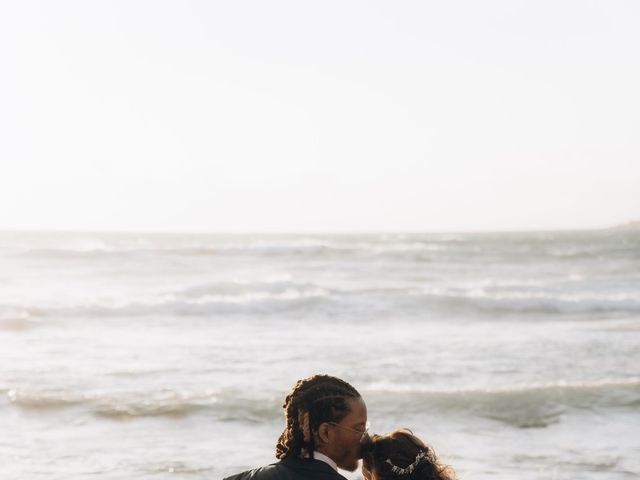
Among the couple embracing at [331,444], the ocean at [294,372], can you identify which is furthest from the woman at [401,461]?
the ocean at [294,372]

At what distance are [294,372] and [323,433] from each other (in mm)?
8486

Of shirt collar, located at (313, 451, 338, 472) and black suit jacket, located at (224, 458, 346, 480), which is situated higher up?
shirt collar, located at (313, 451, 338, 472)

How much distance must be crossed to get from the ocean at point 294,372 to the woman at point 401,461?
373 centimetres

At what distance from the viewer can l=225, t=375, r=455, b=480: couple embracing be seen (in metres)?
3.18

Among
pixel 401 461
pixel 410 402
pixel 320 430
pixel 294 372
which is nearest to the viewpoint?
pixel 320 430

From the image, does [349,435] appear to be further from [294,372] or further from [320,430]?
[294,372]

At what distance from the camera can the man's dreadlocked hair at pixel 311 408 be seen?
10.4ft

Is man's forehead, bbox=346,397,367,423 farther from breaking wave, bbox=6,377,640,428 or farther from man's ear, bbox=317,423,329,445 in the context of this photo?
breaking wave, bbox=6,377,640,428

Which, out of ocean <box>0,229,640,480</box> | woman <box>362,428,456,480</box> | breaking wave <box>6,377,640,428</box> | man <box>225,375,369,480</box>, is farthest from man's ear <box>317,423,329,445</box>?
breaking wave <box>6,377,640,428</box>

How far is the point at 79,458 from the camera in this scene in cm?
741

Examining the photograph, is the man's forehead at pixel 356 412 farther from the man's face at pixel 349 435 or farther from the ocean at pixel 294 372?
the ocean at pixel 294 372

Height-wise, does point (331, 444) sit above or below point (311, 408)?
below

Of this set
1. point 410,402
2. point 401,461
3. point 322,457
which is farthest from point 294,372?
point 322,457

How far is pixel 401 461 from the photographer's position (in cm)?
337
